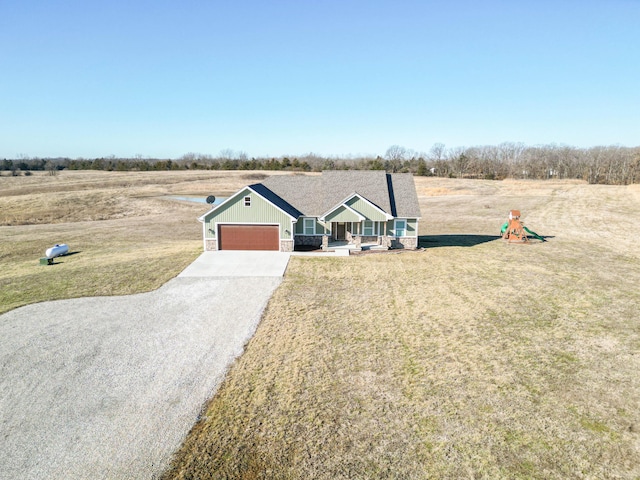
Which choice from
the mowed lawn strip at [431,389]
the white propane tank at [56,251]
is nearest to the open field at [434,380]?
the mowed lawn strip at [431,389]

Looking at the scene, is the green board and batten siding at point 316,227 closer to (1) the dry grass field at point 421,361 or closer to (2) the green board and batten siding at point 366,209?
(2) the green board and batten siding at point 366,209

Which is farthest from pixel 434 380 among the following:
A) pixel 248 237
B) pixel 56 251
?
pixel 56 251

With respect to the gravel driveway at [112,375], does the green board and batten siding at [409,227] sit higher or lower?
higher

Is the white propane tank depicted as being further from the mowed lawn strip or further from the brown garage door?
the mowed lawn strip

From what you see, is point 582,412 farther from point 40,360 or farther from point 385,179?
point 385,179

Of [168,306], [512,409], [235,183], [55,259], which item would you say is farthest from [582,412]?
[235,183]

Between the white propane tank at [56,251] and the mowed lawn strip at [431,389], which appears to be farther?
the white propane tank at [56,251]
